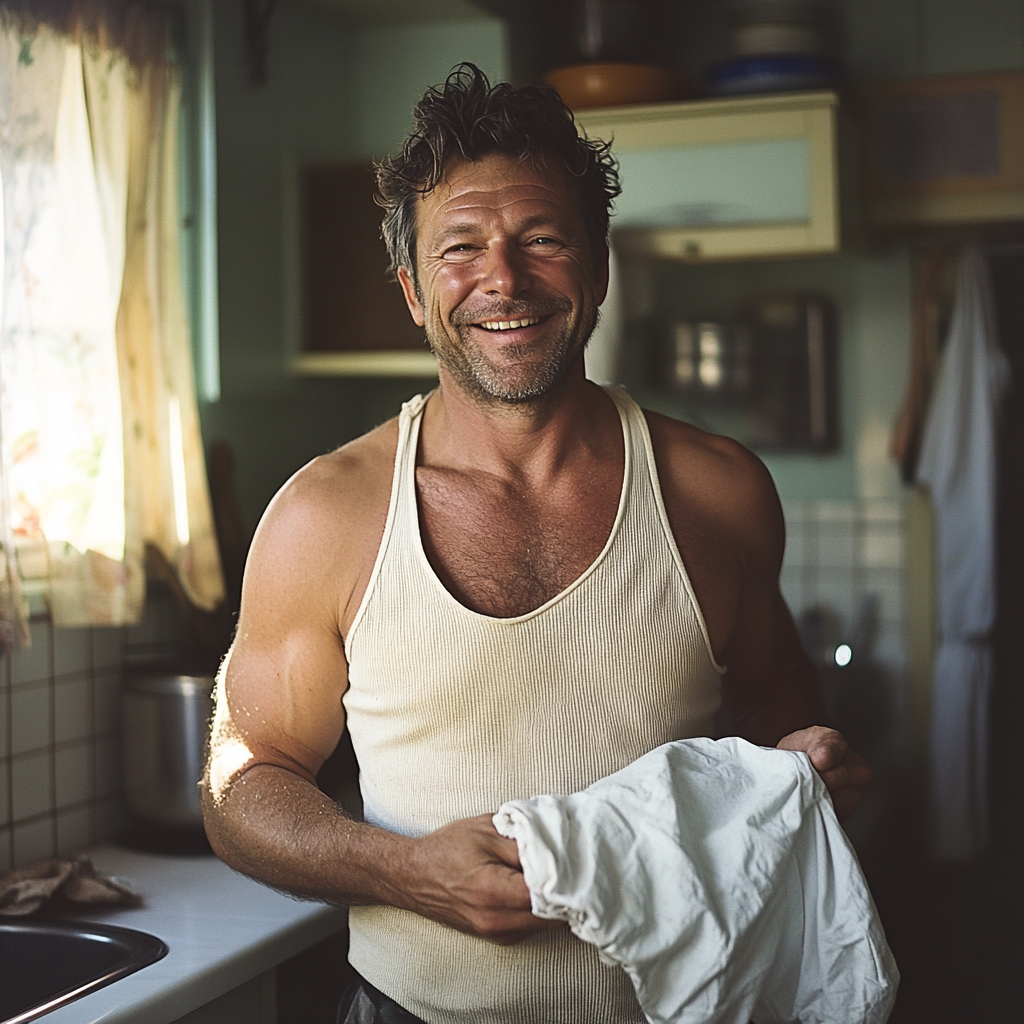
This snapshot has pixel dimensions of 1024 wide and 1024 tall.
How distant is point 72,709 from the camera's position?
194cm

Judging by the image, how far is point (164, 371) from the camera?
2061 millimetres

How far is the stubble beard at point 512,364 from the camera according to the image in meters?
1.34

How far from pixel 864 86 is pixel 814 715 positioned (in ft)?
5.67

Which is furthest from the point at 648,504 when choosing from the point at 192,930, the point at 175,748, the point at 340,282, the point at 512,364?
the point at 340,282

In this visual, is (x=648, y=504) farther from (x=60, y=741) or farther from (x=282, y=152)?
(x=282, y=152)

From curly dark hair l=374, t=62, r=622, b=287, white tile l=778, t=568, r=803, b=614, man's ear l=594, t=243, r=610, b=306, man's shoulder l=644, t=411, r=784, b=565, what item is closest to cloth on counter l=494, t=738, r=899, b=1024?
man's shoulder l=644, t=411, r=784, b=565

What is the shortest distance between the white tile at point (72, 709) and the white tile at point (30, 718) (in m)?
0.02

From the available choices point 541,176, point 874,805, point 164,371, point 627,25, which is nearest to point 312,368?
point 164,371

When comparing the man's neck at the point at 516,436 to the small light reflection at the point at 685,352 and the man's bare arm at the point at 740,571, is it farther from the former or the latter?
the small light reflection at the point at 685,352

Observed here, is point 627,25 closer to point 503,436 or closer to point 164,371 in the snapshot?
point 164,371

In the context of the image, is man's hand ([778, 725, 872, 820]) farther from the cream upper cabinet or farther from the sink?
the cream upper cabinet

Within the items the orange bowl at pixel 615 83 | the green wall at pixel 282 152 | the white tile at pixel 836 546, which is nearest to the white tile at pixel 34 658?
the green wall at pixel 282 152

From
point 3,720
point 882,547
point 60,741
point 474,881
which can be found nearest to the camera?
point 474,881

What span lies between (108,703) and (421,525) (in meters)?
0.88
